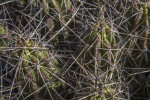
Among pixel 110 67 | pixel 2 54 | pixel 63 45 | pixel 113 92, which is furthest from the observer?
pixel 63 45

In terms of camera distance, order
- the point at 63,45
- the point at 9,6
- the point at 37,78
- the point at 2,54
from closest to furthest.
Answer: the point at 37,78
the point at 2,54
the point at 63,45
the point at 9,6

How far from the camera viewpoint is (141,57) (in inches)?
76.7

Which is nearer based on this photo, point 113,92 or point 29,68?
point 113,92

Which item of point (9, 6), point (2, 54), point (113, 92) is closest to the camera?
point (113, 92)

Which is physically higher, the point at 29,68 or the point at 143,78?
the point at 29,68

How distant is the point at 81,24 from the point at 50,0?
1.07 feet

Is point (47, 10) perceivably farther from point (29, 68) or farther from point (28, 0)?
point (29, 68)

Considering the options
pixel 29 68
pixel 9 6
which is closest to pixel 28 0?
pixel 9 6

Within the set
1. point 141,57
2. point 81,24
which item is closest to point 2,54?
point 81,24

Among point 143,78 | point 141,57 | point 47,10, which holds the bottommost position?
point 143,78

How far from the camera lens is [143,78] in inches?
74.9

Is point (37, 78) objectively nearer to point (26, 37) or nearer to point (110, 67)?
point (26, 37)

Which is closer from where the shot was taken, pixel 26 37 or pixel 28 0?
pixel 26 37

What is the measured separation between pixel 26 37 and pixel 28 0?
0.64m
